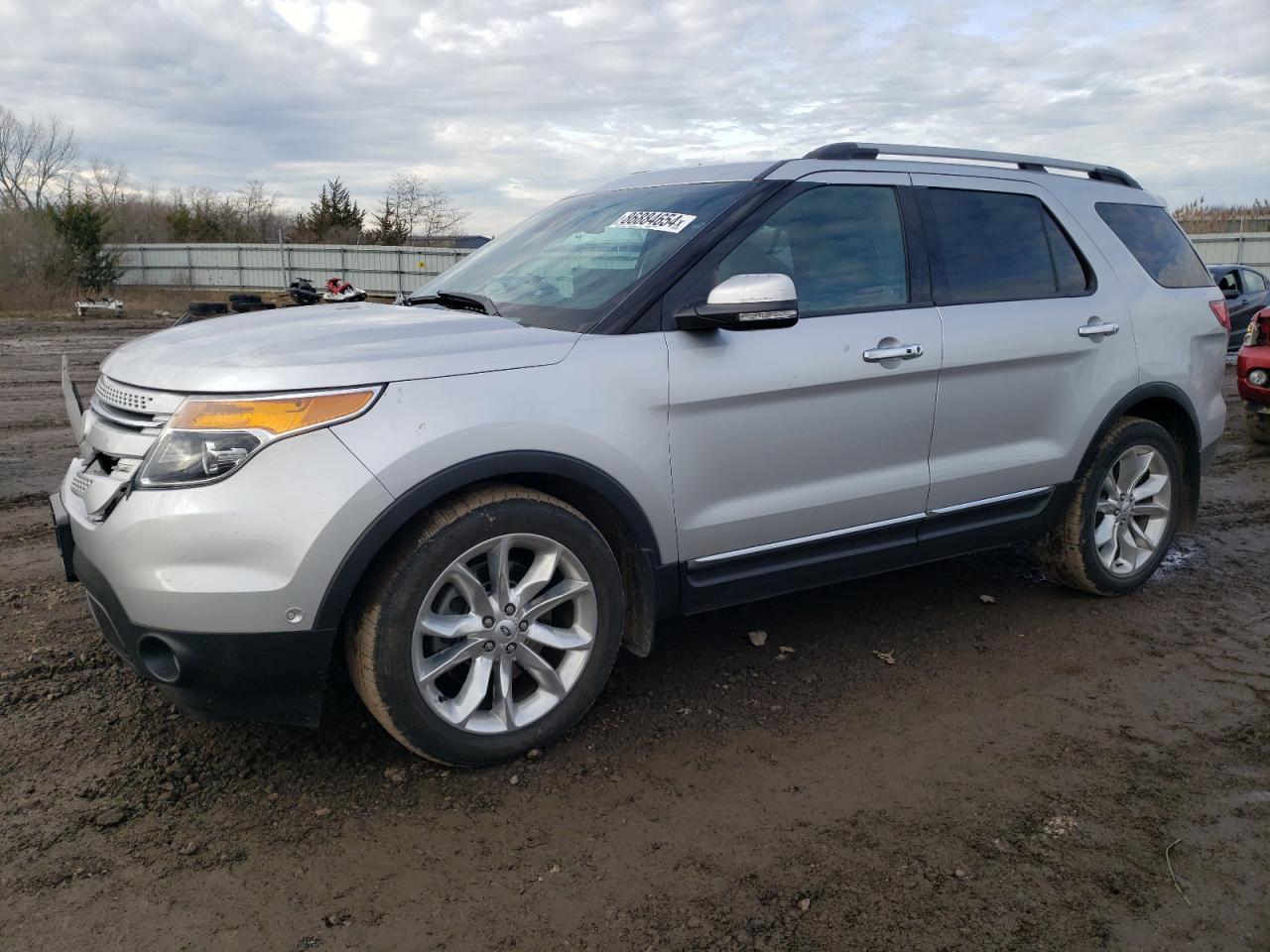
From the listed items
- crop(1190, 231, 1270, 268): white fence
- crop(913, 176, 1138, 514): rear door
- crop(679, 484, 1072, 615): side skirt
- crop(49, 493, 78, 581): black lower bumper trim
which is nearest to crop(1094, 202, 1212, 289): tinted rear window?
crop(913, 176, 1138, 514): rear door

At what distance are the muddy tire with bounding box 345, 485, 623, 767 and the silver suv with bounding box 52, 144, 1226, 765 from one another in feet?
0.03

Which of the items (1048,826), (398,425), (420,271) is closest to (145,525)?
(398,425)

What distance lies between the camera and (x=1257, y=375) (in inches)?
338

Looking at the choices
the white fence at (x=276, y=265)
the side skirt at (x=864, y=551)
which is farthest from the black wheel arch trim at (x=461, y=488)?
the white fence at (x=276, y=265)

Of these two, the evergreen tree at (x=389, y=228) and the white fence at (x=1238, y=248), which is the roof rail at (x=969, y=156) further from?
the evergreen tree at (x=389, y=228)

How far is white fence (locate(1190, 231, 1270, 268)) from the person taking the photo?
A: 28.0 meters

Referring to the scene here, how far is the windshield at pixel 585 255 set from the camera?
11.8 ft

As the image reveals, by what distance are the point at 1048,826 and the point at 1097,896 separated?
0.34m

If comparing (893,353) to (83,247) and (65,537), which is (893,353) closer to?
(65,537)

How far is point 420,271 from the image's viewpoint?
32031mm

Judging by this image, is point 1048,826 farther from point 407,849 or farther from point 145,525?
point 145,525

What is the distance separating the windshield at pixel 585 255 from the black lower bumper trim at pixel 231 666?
135cm

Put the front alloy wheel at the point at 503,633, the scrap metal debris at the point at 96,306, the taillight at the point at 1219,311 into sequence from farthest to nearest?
the scrap metal debris at the point at 96,306, the taillight at the point at 1219,311, the front alloy wheel at the point at 503,633

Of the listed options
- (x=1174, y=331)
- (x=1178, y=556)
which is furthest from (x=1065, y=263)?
(x=1178, y=556)
